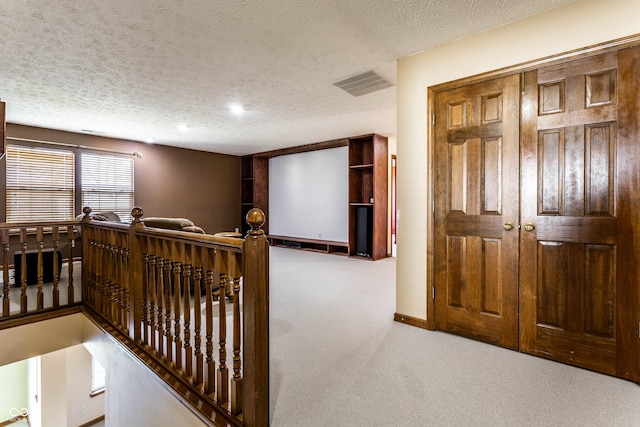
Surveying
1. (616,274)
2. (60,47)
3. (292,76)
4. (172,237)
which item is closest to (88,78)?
(60,47)

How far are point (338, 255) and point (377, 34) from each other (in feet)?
14.9

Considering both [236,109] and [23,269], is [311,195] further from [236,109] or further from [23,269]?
[23,269]

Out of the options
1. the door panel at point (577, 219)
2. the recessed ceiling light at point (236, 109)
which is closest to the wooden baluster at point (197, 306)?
the door panel at point (577, 219)

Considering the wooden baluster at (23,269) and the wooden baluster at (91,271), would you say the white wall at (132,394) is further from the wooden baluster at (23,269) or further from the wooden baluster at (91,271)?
the wooden baluster at (23,269)

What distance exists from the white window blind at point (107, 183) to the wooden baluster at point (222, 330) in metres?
5.59

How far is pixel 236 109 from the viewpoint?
416cm

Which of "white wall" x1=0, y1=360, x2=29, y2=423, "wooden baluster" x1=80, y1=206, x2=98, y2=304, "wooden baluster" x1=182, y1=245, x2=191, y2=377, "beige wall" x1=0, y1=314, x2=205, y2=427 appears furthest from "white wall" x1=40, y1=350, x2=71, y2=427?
"wooden baluster" x1=182, y1=245, x2=191, y2=377

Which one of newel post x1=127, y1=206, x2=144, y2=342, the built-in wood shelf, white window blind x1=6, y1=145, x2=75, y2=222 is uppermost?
white window blind x1=6, y1=145, x2=75, y2=222

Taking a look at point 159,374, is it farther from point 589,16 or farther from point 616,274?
point 589,16

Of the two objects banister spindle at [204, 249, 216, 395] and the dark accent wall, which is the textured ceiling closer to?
the dark accent wall

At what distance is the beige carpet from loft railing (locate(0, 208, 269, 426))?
0.30 m

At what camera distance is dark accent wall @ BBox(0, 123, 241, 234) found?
581 cm

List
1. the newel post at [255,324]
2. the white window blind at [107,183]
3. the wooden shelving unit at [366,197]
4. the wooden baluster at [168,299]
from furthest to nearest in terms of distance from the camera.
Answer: the wooden shelving unit at [366,197] < the white window blind at [107,183] < the wooden baluster at [168,299] < the newel post at [255,324]

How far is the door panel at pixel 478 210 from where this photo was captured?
2.14 meters
